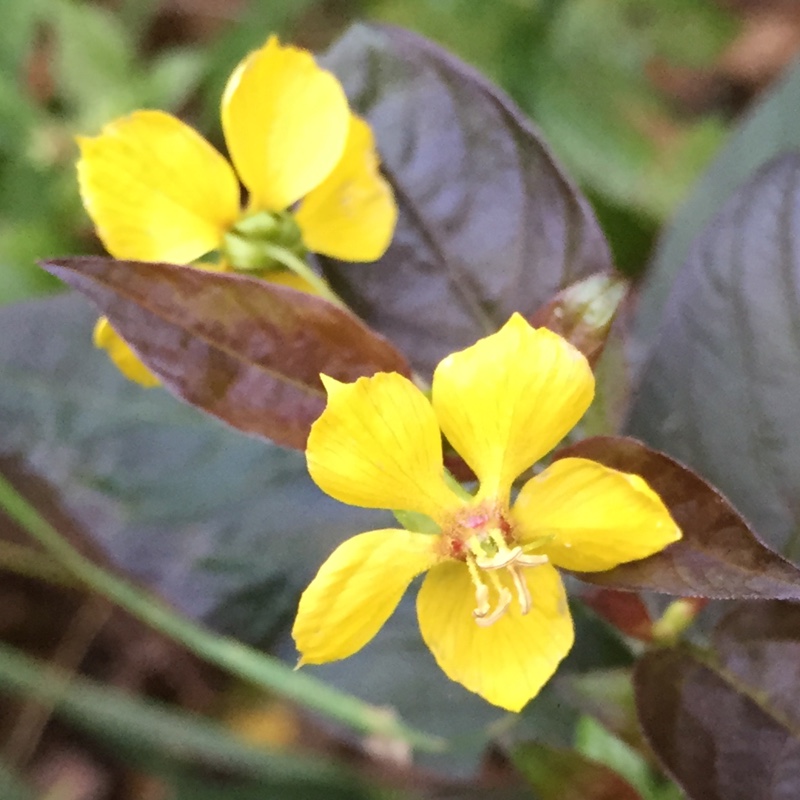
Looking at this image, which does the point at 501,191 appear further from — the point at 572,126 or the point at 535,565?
the point at 572,126

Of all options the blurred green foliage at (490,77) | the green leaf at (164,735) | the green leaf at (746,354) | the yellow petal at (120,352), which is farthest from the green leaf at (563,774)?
the blurred green foliage at (490,77)

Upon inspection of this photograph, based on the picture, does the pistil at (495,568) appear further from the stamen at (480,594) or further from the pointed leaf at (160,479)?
the pointed leaf at (160,479)

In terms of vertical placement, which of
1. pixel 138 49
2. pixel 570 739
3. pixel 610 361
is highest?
pixel 610 361

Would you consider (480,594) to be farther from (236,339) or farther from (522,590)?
(236,339)

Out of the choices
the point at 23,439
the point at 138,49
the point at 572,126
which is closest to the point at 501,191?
the point at 23,439

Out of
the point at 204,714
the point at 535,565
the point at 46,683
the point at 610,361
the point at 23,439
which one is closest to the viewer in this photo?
the point at 535,565

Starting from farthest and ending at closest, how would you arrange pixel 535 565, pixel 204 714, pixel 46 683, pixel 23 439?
pixel 204 714 → pixel 46 683 → pixel 23 439 → pixel 535 565

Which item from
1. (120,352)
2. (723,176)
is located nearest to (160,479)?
(120,352)

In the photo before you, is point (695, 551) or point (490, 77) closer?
point (695, 551)
